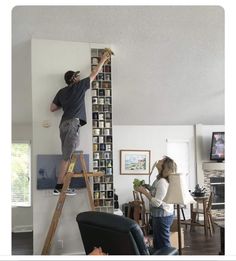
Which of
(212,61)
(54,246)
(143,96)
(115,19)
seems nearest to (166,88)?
(143,96)

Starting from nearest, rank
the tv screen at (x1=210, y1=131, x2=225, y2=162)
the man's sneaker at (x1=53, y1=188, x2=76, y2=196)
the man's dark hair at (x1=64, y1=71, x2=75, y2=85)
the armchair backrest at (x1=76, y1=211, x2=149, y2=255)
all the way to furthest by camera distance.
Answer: the armchair backrest at (x1=76, y1=211, x2=149, y2=255) → the man's sneaker at (x1=53, y1=188, x2=76, y2=196) → the man's dark hair at (x1=64, y1=71, x2=75, y2=85) → the tv screen at (x1=210, y1=131, x2=225, y2=162)

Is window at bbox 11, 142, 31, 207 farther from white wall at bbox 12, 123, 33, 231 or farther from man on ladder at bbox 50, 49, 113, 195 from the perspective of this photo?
man on ladder at bbox 50, 49, 113, 195

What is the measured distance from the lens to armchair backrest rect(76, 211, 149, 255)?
2676 millimetres

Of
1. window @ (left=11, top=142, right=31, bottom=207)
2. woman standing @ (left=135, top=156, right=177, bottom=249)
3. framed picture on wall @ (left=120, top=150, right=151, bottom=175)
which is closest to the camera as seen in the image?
woman standing @ (left=135, top=156, right=177, bottom=249)

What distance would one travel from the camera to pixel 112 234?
9.29ft

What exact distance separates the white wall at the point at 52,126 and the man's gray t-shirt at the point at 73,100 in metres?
0.18

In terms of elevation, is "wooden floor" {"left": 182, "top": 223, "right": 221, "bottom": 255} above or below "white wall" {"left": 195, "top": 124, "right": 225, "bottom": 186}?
below

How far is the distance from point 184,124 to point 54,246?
5010 mm

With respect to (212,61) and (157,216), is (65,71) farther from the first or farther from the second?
(212,61)

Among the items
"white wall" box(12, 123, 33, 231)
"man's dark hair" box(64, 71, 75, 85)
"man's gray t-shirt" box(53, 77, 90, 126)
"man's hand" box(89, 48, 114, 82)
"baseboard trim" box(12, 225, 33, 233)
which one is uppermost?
"man's hand" box(89, 48, 114, 82)

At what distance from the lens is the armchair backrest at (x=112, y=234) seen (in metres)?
2.68

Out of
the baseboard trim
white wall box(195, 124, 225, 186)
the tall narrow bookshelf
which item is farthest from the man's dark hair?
white wall box(195, 124, 225, 186)

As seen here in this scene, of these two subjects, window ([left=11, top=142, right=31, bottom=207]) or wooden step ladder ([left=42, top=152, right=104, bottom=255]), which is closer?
wooden step ladder ([left=42, top=152, right=104, bottom=255])

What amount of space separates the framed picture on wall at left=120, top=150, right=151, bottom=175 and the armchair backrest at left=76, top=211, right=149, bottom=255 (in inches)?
181
